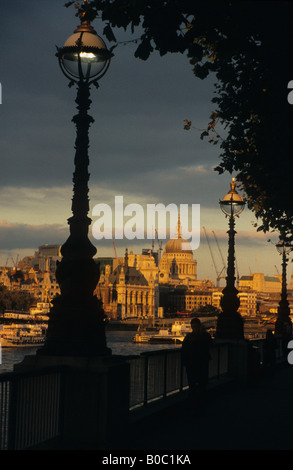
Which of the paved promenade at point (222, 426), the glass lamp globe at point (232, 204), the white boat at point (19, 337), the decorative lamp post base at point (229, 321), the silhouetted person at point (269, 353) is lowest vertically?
the white boat at point (19, 337)

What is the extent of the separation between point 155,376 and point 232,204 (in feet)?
43.7

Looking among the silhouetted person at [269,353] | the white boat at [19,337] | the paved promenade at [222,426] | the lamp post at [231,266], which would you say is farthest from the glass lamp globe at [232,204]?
the white boat at [19,337]

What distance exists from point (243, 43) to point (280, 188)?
19.3 feet

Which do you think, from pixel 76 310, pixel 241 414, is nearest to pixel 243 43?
pixel 76 310

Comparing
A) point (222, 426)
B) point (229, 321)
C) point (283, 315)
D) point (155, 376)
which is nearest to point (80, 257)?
point (222, 426)

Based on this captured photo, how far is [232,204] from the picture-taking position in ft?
94.7

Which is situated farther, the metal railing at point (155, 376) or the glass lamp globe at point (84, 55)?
the metal railing at point (155, 376)

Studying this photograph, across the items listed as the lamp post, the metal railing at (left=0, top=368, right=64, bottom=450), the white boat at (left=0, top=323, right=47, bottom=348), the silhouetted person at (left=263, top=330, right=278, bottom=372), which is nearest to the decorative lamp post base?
the lamp post

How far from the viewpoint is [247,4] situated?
458 inches

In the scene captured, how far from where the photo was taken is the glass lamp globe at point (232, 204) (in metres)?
28.8

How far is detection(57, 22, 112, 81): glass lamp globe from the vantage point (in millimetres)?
12891

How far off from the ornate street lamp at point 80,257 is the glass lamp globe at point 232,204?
52.6 feet

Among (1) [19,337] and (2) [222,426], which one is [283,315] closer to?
(2) [222,426]

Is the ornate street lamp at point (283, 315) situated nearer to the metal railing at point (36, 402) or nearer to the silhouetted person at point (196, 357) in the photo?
the silhouetted person at point (196, 357)
